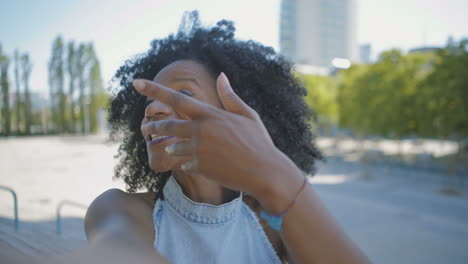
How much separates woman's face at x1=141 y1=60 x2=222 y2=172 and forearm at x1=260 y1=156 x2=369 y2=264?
42 cm

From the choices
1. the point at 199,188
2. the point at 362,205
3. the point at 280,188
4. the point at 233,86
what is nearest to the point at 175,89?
the point at 199,188

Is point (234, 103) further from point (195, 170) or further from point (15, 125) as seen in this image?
point (15, 125)

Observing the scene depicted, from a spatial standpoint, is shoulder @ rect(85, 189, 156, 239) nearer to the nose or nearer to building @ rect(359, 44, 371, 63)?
the nose

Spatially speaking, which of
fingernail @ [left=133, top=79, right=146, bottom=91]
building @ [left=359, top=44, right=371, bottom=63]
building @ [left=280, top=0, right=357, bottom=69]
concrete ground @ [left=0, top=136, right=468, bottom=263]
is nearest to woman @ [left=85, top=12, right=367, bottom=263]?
fingernail @ [left=133, top=79, right=146, bottom=91]

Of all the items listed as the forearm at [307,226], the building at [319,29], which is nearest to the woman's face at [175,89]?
the forearm at [307,226]

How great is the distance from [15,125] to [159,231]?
380cm

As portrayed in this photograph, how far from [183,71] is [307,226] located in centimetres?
88

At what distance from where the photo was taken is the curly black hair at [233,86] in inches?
79.4

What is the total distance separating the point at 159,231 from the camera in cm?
143

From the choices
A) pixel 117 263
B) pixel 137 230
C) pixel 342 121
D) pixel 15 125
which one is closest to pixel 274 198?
pixel 117 263

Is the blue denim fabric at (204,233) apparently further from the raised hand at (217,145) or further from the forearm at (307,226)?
the raised hand at (217,145)

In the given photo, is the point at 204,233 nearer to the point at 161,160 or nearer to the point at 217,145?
the point at 161,160

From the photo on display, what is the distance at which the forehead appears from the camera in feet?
4.95

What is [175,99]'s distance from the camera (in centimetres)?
90
